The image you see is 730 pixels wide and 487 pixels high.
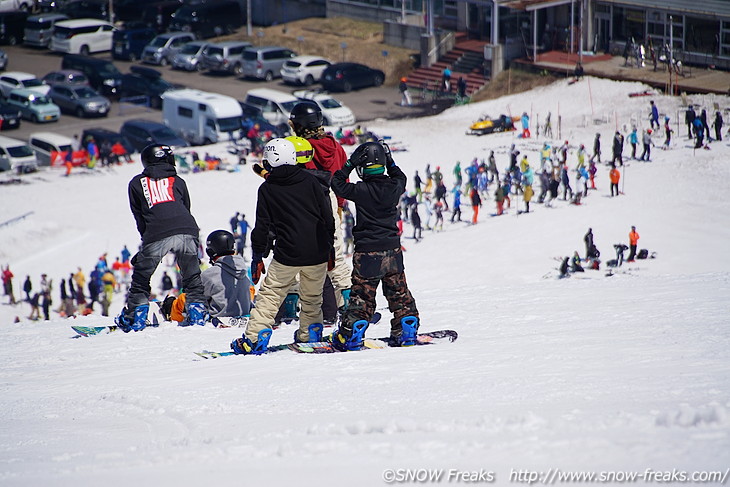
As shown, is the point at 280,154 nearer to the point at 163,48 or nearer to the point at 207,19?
the point at 163,48

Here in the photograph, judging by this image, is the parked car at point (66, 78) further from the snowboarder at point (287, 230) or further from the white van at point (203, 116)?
the snowboarder at point (287, 230)

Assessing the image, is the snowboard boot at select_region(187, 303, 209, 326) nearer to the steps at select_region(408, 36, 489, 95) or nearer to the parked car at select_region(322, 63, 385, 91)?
the steps at select_region(408, 36, 489, 95)

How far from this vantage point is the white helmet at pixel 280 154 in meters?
7.09

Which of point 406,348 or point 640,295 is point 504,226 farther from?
point 406,348

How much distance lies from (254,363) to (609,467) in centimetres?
350

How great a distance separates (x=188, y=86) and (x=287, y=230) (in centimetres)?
3351

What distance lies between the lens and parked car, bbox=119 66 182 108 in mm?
36938

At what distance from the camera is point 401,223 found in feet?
73.8

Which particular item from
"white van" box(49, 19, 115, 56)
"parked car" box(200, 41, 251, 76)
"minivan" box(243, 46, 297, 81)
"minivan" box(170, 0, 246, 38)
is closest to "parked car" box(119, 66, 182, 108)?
"parked car" box(200, 41, 251, 76)

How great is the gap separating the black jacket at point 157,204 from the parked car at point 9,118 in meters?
28.5

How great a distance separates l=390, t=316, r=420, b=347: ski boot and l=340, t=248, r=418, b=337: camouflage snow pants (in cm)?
10

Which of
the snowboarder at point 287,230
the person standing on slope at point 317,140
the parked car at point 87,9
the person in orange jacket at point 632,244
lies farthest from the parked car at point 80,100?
the snowboarder at point 287,230

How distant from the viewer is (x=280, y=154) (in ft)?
23.3

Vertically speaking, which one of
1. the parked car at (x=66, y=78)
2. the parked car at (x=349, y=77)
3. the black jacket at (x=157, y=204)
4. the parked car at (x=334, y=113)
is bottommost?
the parked car at (x=334, y=113)
